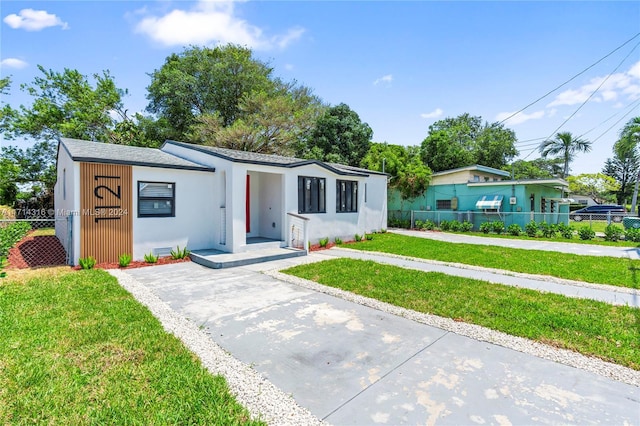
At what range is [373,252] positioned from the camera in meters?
10.6

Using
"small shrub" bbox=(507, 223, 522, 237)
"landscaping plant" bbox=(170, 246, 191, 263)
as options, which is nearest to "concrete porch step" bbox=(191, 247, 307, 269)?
"landscaping plant" bbox=(170, 246, 191, 263)

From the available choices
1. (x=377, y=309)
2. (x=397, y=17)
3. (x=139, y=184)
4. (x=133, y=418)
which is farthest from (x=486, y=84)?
(x=133, y=418)

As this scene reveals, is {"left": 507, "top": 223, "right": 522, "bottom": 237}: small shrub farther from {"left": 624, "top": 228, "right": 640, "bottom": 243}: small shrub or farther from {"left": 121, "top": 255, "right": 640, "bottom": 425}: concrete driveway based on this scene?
{"left": 121, "top": 255, "right": 640, "bottom": 425}: concrete driveway

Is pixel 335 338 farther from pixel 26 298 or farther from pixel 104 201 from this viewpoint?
pixel 104 201

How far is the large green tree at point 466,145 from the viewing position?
26750 millimetres

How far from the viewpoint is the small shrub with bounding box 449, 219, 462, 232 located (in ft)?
58.9

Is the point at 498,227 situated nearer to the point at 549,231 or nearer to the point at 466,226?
the point at 466,226

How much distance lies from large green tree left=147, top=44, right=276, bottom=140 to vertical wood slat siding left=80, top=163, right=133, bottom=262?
1723 centimetres

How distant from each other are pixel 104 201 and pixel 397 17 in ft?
38.6

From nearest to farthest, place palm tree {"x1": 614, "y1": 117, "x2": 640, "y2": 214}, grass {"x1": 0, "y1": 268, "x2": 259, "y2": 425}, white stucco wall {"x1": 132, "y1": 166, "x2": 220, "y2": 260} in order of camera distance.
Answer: grass {"x1": 0, "y1": 268, "x2": 259, "y2": 425} < white stucco wall {"x1": 132, "y1": 166, "x2": 220, "y2": 260} < palm tree {"x1": 614, "y1": 117, "x2": 640, "y2": 214}

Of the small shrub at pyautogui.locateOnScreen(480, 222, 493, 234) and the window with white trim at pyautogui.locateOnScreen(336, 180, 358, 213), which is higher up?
the window with white trim at pyautogui.locateOnScreen(336, 180, 358, 213)

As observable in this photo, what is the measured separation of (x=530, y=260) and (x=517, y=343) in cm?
671

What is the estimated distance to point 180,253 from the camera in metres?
8.98

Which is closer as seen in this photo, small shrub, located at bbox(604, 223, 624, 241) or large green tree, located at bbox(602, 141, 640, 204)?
small shrub, located at bbox(604, 223, 624, 241)
